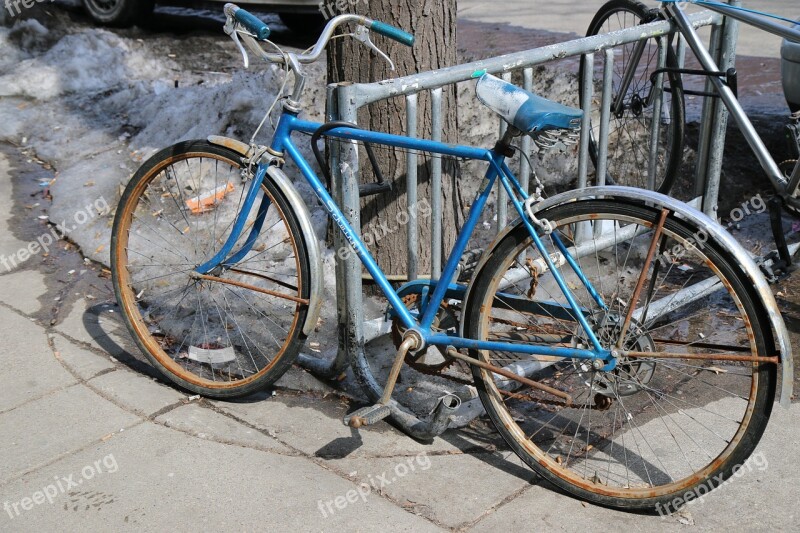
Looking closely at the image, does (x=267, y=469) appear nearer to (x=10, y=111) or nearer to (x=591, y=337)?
(x=591, y=337)

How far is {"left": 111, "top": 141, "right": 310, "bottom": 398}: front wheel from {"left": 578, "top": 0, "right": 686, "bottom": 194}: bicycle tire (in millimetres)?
1781

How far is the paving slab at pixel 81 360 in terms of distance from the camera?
394 cm

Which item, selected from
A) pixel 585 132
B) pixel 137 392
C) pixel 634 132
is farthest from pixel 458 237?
pixel 634 132

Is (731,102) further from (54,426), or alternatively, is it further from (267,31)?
(54,426)

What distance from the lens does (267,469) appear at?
3260 mm

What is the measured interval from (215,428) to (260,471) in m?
0.39

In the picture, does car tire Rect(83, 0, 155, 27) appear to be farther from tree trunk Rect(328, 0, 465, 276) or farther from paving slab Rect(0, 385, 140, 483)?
paving slab Rect(0, 385, 140, 483)

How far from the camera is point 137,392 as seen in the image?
12.4 ft

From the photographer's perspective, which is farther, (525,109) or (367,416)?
(367,416)


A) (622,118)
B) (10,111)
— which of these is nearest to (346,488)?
(622,118)

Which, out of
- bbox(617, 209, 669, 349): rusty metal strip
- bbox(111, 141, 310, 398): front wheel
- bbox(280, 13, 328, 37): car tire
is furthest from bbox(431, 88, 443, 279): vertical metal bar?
bbox(280, 13, 328, 37): car tire

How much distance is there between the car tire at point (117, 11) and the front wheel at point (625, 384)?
7.16 metres

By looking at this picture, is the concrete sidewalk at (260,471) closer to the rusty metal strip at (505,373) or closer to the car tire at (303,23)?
the rusty metal strip at (505,373)

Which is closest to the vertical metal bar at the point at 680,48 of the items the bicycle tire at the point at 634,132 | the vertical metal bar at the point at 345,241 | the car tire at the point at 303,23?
the bicycle tire at the point at 634,132
